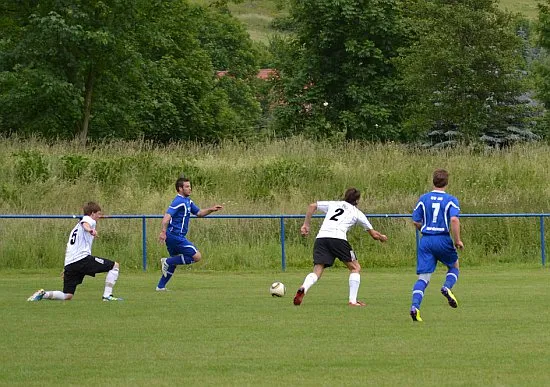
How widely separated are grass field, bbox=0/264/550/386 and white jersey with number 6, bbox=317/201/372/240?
105 centimetres

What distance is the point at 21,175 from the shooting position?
107ft

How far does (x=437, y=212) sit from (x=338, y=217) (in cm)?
235

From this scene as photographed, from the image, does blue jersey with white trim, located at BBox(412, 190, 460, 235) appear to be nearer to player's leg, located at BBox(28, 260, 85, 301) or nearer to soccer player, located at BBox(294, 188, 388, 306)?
soccer player, located at BBox(294, 188, 388, 306)

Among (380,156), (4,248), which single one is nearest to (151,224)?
(4,248)

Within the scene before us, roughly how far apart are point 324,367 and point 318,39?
153 feet

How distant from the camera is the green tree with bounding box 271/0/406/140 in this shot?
53406mm

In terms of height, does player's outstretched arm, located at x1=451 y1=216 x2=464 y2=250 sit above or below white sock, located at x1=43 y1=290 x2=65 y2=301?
above

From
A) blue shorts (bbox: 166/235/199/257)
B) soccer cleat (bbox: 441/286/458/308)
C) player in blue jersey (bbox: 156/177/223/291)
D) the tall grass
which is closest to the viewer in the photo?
soccer cleat (bbox: 441/286/458/308)

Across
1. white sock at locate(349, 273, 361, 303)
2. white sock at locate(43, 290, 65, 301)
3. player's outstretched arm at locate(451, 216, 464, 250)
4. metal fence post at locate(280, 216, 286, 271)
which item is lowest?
metal fence post at locate(280, 216, 286, 271)

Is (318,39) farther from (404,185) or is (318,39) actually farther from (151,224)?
(151,224)

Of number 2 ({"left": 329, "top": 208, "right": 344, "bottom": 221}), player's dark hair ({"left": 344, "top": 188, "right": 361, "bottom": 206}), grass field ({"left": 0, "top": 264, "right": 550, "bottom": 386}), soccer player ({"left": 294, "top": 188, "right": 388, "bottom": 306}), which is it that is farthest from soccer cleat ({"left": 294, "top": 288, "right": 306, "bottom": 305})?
player's dark hair ({"left": 344, "top": 188, "right": 361, "bottom": 206})

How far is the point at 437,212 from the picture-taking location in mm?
13891

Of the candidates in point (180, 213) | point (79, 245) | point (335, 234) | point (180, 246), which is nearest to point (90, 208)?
point (79, 245)

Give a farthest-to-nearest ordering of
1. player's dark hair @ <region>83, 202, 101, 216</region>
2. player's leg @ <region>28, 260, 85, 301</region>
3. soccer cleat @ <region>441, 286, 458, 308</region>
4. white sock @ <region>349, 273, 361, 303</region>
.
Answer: player's leg @ <region>28, 260, 85, 301</region> → player's dark hair @ <region>83, 202, 101, 216</region> → white sock @ <region>349, 273, 361, 303</region> → soccer cleat @ <region>441, 286, 458, 308</region>
